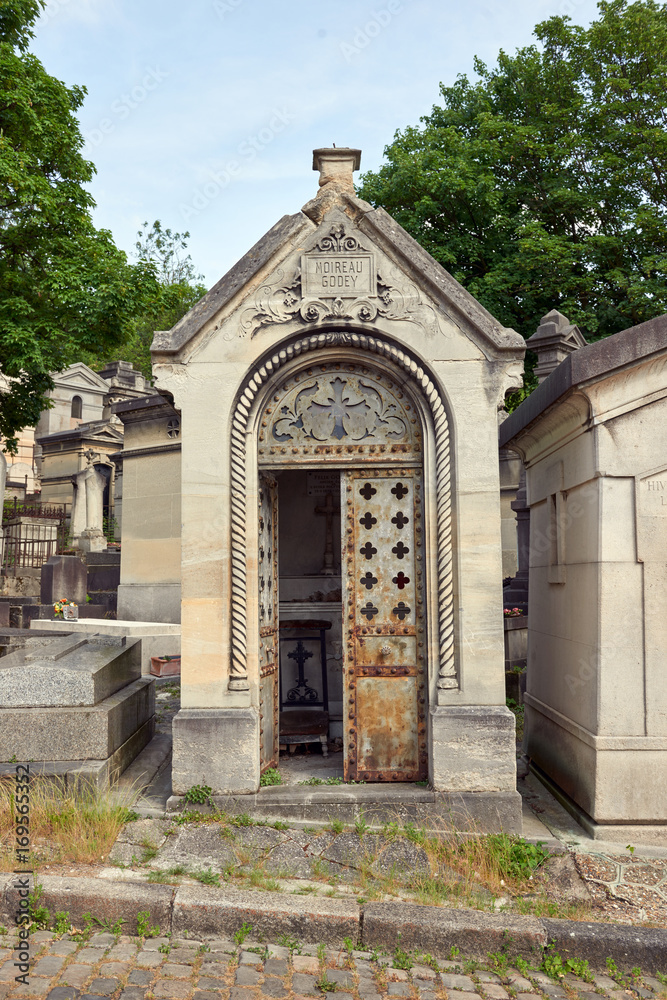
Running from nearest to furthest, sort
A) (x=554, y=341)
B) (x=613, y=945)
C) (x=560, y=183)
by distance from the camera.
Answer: (x=613, y=945) < (x=554, y=341) < (x=560, y=183)

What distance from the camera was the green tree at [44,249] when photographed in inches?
483

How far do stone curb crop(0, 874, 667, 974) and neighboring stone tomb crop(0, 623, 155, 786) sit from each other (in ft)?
4.08

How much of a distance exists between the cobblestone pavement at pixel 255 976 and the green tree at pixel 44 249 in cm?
1006

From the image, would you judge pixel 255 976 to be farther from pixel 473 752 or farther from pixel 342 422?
pixel 342 422

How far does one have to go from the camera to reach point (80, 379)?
36.5 meters

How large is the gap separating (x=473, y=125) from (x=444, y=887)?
2006 centimetres

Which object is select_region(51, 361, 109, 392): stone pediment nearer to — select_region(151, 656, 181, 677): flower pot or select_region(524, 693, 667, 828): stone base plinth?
select_region(151, 656, 181, 677): flower pot

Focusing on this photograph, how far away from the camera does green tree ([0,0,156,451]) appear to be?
40.2 feet

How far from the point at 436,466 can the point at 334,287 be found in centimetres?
157

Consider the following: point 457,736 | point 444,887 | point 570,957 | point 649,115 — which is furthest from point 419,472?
point 649,115

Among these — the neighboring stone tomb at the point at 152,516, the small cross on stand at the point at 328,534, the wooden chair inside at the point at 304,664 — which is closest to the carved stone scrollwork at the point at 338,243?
the small cross on stand at the point at 328,534

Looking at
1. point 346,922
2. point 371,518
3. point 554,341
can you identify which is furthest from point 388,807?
point 554,341

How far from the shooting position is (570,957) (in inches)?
153

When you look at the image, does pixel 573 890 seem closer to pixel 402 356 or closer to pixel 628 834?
pixel 628 834
